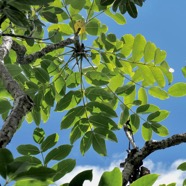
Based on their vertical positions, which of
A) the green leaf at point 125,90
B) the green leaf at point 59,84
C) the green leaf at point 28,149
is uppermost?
the green leaf at point 59,84

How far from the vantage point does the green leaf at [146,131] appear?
8.81ft

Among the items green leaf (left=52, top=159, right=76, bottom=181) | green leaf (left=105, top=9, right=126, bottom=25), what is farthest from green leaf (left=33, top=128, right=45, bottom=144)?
green leaf (left=105, top=9, right=126, bottom=25)

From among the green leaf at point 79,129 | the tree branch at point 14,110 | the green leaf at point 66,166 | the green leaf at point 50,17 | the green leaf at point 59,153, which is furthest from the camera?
the green leaf at point 79,129

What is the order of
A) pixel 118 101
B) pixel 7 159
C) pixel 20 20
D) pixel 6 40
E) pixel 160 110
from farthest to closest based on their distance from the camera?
1. pixel 118 101
2. pixel 160 110
3. pixel 6 40
4. pixel 20 20
5. pixel 7 159

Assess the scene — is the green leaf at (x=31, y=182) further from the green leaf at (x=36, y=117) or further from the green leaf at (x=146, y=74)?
the green leaf at (x=146, y=74)

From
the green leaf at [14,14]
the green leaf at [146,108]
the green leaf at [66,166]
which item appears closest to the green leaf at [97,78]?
the green leaf at [146,108]

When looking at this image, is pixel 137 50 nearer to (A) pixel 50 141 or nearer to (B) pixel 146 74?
(B) pixel 146 74

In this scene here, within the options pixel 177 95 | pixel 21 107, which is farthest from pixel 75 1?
pixel 21 107

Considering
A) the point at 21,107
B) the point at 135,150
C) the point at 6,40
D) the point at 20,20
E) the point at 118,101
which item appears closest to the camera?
the point at 21,107

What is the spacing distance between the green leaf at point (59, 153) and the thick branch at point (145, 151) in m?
0.29

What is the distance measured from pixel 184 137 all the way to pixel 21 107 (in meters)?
0.92

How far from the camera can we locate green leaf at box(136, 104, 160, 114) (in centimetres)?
272

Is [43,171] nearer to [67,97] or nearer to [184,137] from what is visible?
[184,137]

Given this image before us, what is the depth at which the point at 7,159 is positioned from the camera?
111cm
